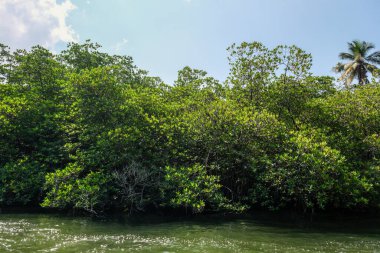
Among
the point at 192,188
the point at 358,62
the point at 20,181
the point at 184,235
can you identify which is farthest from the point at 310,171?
the point at 358,62

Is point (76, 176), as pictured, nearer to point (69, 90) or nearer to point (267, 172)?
point (69, 90)

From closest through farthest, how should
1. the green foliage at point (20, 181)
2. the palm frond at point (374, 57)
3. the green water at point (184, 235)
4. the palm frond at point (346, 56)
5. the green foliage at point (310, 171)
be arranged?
1. the green water at point (184, 235)
2. the green foliage at point (310, 171)
3. the green foliage at point (20, 181)
4. the palm frond at point (374, 57)
5. the palm frond at point (346, 56)

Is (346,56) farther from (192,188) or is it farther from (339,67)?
(192,188)

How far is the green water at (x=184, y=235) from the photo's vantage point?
1093 centimetres

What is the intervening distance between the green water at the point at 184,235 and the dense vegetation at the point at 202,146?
3.58 feet

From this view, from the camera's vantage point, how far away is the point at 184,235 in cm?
1331

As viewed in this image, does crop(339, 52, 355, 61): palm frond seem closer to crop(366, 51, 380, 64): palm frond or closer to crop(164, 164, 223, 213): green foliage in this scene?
crop(366, 51, 380, 64): palm frond

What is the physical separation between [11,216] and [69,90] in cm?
811

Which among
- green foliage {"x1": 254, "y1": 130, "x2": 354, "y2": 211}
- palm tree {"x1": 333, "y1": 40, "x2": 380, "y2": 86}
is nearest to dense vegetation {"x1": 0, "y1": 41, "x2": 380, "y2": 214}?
green foliage {"x1": 254, "y1": 130, "x2": 354, "y2": 211}

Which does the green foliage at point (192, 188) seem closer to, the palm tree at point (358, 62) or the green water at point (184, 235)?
the green water at point (184, 235)

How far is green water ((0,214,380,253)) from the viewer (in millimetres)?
10930

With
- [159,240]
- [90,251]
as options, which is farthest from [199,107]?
[90,251]

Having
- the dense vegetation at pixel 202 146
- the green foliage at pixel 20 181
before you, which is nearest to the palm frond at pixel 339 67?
the dense vegetation at pixel 202 146

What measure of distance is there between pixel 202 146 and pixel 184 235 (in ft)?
24.5
